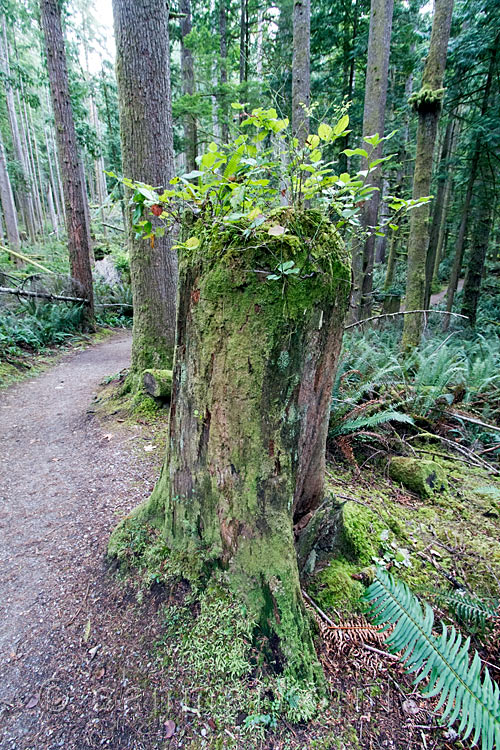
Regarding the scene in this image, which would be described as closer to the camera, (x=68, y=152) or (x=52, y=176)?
(x=68, y=152)

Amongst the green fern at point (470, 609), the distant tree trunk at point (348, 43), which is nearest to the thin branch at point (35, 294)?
the distant tree trunk at point (348, 43)

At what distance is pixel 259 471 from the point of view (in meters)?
1.68

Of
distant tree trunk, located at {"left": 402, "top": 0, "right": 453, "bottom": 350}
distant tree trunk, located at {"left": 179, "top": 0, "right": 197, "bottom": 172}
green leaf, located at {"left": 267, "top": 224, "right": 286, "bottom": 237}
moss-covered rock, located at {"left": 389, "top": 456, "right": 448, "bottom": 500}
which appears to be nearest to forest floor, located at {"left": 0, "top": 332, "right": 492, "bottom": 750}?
moss-covered rock, located at {"left": 389, "top": 456, "right": 448, "bottom": 500}

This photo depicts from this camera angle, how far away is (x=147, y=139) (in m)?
4.41

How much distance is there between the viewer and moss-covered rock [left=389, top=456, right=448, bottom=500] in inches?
120

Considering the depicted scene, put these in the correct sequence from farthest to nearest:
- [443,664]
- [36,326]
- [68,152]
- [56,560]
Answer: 1. [68,152]
2. [36,326]
3. [56,560]
4. [443,664]

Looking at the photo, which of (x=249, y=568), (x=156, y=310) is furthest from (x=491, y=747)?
(x=156, y=310)

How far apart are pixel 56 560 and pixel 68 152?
1013 cm

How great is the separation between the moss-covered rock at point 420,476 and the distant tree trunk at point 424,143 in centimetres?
356

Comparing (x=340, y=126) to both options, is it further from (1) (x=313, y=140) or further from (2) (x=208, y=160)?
(2) (x=208, y=160)

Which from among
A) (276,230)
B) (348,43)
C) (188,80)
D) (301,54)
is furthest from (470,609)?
(188,80)

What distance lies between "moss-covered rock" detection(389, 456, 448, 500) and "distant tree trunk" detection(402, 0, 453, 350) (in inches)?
140

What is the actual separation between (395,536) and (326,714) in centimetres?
124

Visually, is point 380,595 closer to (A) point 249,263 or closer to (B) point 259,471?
(B) point 259,471
